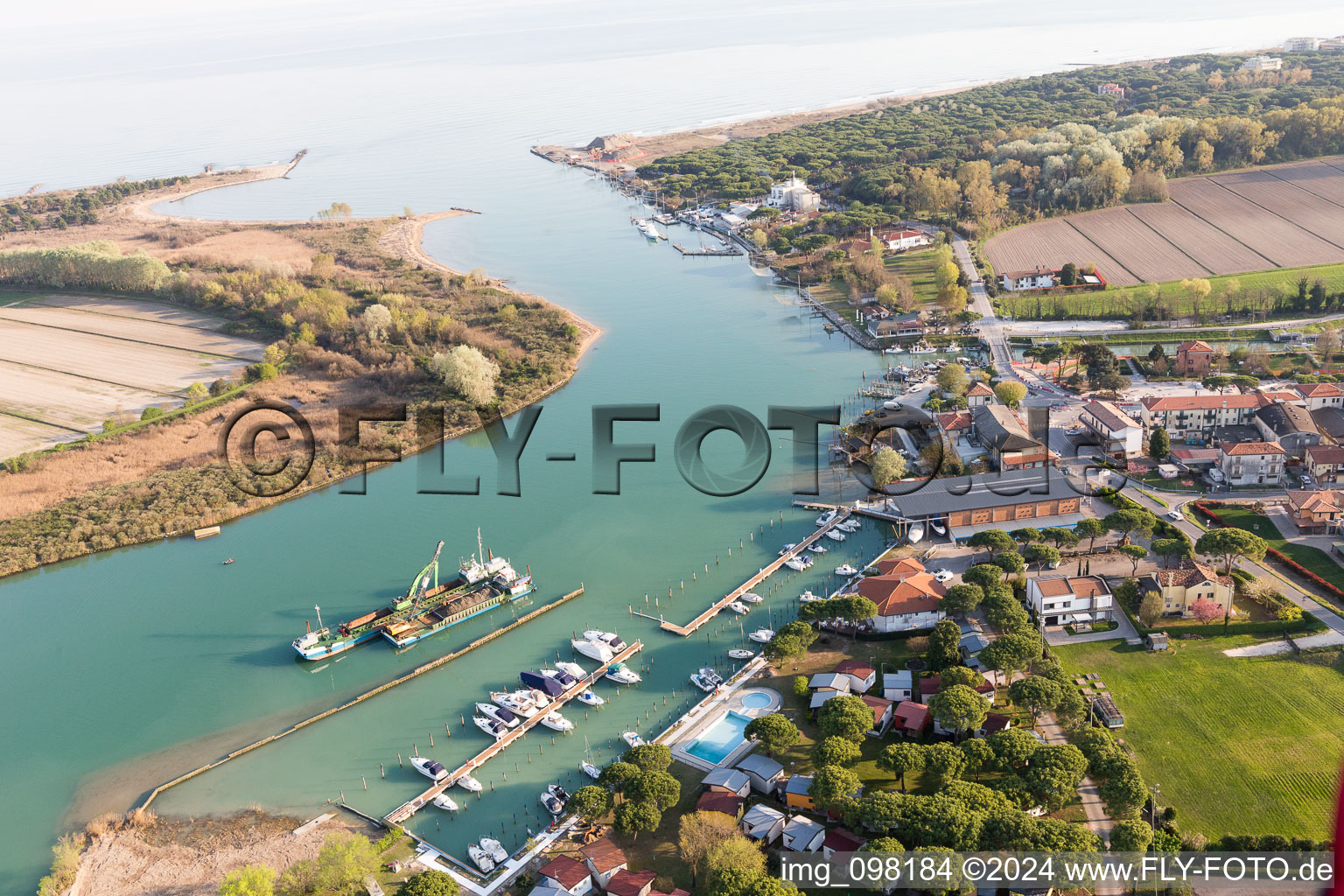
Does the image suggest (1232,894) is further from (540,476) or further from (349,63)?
(349,63)

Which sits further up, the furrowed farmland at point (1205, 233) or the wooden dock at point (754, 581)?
the furrowed farmland at point (1205, 233)

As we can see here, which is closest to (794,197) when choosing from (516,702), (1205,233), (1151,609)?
Answer: (1205,233)

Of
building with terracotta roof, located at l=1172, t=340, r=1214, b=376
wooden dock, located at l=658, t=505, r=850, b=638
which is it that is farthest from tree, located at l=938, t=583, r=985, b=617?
building with terracotta roof, located at l=1172, t=340, r=1214, b=376

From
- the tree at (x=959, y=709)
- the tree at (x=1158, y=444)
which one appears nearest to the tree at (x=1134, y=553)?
the tree at (x=1158, y=444)

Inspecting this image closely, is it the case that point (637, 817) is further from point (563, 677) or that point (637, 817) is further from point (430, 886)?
point (563, 677)

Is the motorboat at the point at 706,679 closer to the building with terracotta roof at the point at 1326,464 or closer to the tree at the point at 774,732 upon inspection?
the tree at the point at 774,732

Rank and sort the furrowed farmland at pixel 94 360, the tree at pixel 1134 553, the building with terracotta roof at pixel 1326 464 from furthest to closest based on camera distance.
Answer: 1. the furrowed farmland at pixel 94 360
2. the building with terracotta roof at pixel 1326 464
3. the tree at pixel 1134 553

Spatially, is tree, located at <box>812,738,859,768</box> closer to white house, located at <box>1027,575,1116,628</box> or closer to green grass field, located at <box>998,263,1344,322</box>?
white house, located at <box>1027,575,1116,628</box>
